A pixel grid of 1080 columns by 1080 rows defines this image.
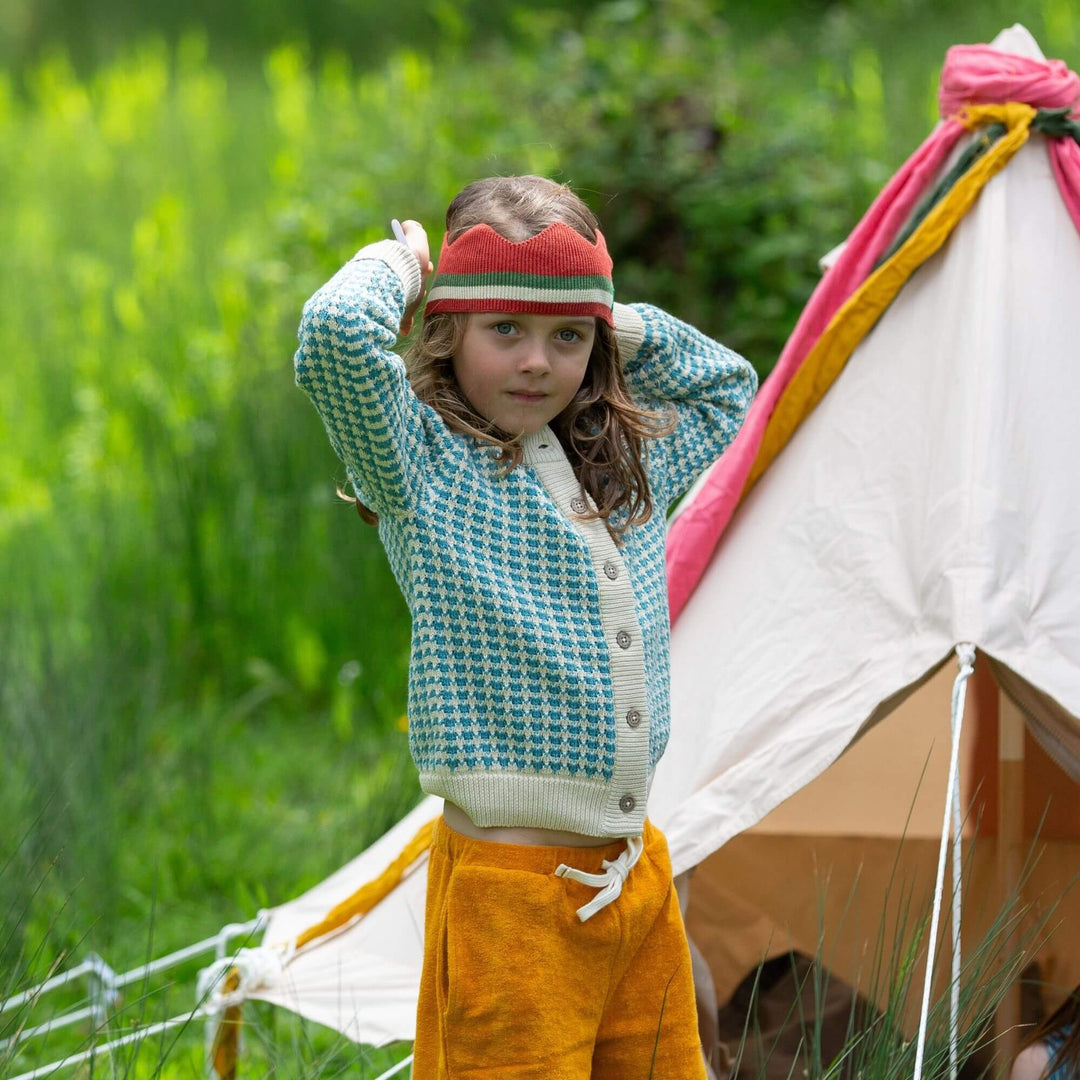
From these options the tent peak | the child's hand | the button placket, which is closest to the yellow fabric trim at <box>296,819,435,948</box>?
the button placket

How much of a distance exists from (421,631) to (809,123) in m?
4.92

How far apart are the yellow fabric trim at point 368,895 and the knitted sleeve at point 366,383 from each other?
3.49 ft

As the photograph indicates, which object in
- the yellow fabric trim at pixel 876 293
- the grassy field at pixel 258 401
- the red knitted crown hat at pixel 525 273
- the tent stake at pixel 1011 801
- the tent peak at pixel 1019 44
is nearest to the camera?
the red knitted crown hat at pixel 525 273

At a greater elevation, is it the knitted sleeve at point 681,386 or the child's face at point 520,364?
the child's face at point 520,364

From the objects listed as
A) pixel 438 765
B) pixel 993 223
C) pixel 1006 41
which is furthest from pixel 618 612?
pixel 1006 41

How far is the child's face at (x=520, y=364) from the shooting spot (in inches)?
70.6

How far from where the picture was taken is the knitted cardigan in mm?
1696

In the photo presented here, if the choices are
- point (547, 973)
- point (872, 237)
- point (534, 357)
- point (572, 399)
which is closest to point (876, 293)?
point (872, 237)

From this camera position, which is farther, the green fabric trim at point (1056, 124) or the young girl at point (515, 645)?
the green fabric trim at point (1056, 124)

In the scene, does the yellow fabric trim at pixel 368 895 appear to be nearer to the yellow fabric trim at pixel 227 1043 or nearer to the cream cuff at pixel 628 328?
the yellow fabric trim at pixel 227 1043

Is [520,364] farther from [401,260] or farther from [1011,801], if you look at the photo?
[1011,801]

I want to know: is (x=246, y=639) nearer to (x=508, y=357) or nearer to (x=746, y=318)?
(x=746, y=318)

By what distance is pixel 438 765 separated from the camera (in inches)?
68.4

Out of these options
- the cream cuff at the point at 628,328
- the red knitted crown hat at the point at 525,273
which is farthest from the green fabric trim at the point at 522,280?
the cream cuff at the point at 628,328
